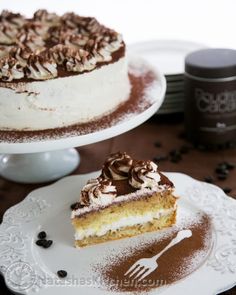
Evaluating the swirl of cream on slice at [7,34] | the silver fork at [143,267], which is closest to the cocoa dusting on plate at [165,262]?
the silver fork at [143,267]

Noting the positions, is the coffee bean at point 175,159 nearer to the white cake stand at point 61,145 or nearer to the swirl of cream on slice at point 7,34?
the white cake stand at point 61,145

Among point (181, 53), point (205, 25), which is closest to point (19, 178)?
point (181, 53)

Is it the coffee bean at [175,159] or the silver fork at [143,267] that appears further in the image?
the coffee bean at [175,159]

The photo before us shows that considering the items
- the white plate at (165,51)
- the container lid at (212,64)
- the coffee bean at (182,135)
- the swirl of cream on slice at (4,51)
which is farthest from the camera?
the white plate at (165,51)

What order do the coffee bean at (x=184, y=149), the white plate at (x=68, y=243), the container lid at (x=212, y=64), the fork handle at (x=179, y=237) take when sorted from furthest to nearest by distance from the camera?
1. the coffee bean at (x=184, y=149)
2. the container lid at (x=212, y=64)
3. the fork handle at (x=179, y=237)
4. the white plate at (x=68, y=243)

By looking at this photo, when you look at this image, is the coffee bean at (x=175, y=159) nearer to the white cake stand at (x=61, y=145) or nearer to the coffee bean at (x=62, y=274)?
the white cake stand at (x=61, y=145)

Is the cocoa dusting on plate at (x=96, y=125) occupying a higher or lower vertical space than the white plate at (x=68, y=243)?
higher

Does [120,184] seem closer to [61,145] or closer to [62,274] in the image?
[61,145]

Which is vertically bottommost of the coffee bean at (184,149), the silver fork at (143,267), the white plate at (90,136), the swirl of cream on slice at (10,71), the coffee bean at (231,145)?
the coffee bean at (184,149)

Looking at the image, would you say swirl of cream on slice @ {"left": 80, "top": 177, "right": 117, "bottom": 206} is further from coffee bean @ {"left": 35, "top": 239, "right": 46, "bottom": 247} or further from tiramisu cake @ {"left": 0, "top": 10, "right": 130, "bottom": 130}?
tiramisu cake @ {"left": 0, "top": 10, "right": 130, "bottom": 130}
